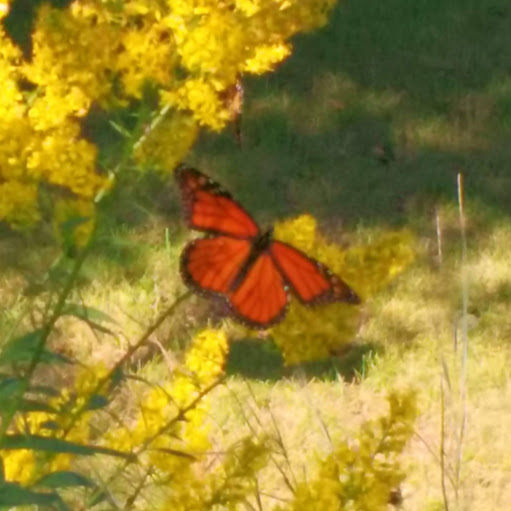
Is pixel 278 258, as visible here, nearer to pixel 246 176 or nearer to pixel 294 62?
pixel 246 176

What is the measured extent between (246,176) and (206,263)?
313cm

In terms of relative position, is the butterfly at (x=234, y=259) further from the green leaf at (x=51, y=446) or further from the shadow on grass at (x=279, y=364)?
the shadow on grass at (x=279, y=364)

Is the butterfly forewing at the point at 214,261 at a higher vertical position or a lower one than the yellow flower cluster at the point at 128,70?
lower

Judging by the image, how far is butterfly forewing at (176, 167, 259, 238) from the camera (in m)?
2.22

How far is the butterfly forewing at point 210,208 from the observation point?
2.22m

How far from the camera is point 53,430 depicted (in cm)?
215

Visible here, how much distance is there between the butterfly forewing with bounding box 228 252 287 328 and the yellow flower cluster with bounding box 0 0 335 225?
1.18 ft

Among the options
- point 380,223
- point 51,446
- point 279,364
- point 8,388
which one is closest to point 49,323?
point 51,446

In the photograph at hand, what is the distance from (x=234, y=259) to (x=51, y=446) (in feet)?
1.80

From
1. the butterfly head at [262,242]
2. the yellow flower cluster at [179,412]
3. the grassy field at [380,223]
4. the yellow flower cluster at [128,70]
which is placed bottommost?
the grassy field at [380,223]

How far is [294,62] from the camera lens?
6.40 meters

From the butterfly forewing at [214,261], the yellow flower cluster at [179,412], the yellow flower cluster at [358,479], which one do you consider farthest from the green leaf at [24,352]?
the yellow flower cluster at [358,479]

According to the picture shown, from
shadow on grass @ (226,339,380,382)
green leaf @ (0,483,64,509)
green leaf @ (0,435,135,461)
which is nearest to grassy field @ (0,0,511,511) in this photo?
shadow on grass @ (226,339,380,382)

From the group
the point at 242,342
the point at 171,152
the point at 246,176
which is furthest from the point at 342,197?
the point at 171,152
